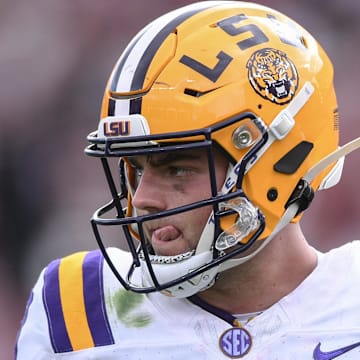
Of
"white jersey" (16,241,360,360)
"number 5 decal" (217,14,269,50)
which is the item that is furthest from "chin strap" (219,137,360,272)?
"number 5 decal" (217,14,269,50)

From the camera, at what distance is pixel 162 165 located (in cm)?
194

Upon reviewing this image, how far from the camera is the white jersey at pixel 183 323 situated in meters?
1.98

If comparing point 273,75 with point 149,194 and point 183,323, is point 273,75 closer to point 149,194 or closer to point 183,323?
point 149,194

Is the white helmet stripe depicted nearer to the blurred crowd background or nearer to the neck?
the neck

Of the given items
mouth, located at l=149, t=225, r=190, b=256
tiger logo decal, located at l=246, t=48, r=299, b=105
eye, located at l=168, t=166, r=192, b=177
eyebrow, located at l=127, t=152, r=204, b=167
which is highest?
tiger logo decal, located at l=246, t=48, r=299, b=105

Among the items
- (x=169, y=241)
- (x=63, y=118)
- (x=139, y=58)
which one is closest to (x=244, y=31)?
(x=139, y=58)

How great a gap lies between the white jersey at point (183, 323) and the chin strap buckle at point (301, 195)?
6.4 inches

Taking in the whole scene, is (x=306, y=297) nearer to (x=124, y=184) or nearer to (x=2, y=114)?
(x=124, y=184)

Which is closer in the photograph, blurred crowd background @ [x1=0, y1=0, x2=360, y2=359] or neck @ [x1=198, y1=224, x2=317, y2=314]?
neck @ [x1=198, y1=224, x2=317, y2=314]

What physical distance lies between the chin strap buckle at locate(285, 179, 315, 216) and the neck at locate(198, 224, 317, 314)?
9 cm

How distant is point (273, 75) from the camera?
1.96 m

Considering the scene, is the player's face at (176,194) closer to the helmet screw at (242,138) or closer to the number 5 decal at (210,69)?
the helmet screw at (242,138)

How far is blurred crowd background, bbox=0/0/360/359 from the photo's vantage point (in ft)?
13.8

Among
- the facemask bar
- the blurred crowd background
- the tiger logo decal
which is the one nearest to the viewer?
the facemask bar
